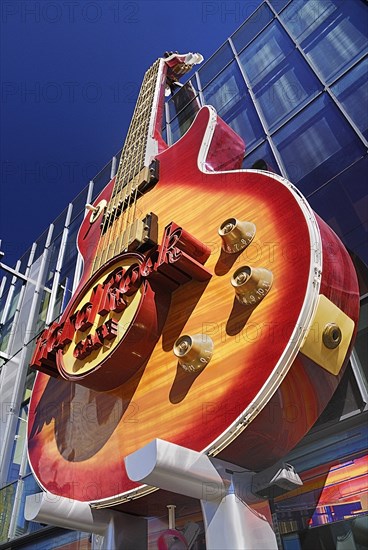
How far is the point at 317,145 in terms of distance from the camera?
5348 millimetres

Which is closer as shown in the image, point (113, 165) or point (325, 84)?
point (325, 84)

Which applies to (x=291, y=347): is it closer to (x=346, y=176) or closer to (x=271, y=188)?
(x=271, y=188)

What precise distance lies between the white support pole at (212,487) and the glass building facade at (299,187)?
2.99ft

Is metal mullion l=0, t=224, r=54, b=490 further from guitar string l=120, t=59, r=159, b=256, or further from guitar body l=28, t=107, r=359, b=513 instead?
guitar string l=120, t=59, r=159, b=256

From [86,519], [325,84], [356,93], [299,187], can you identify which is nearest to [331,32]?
[325,84]

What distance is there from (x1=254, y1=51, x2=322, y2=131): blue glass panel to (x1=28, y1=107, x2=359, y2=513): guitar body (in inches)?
114

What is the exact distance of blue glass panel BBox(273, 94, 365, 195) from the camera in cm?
494

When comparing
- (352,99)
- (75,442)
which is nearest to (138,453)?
(75,442)

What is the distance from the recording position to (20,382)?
8.22 m

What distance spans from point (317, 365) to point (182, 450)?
32.8 inches

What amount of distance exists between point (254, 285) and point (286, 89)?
481cm

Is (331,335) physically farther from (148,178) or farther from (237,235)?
(148,178)

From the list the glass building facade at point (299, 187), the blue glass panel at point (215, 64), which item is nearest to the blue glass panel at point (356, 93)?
the glass building facade at point (299, 187)

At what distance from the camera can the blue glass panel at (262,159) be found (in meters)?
5.76
